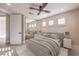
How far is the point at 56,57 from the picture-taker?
2051mm

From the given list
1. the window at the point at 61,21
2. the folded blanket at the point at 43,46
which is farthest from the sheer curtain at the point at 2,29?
the window at the point at 61,21

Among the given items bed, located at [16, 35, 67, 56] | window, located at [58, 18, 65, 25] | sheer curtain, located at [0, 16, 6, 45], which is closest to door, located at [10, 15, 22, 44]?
sheer curtain, located at [0, 16, 6, 45]

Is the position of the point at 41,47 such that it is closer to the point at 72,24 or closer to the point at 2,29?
the point at 72,24

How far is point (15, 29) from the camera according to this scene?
2.52 m

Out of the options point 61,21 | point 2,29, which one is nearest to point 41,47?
point 61,21

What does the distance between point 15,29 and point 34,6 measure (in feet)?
2.80

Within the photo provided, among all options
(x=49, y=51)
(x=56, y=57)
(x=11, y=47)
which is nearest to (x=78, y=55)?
(x=56, y=57)

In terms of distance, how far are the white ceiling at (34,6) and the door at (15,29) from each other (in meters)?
0.19

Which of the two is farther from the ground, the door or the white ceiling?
the white ceiling

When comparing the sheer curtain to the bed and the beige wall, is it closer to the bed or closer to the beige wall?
the bed

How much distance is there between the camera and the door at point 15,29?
2.42 m

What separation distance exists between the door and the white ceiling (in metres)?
0.19

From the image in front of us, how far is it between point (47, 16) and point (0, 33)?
1.23 metres

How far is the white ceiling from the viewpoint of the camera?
206 centimetres
